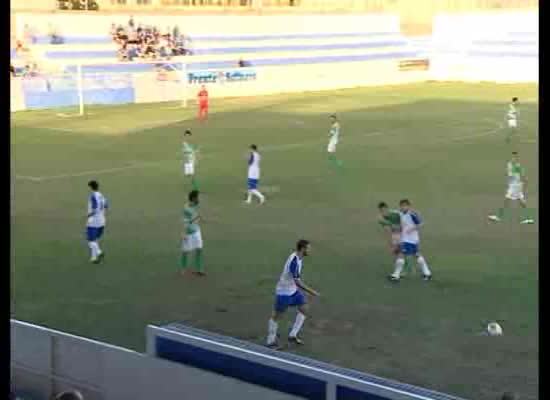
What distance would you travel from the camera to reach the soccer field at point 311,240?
1062cm

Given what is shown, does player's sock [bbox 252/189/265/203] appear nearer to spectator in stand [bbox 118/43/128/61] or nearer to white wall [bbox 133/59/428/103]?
white wall [bbox 133/59/428/103]

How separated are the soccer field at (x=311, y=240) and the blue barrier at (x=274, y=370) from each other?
6.44 feet

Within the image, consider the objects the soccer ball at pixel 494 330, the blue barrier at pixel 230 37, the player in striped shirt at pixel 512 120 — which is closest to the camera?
the soccer ball at pixel 494 330

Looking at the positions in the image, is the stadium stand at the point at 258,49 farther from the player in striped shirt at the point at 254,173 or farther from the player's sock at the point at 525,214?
the player's sock at the point at 525,214

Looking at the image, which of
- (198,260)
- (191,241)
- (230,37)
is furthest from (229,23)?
(191,241)

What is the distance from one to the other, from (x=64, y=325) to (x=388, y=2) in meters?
60.2

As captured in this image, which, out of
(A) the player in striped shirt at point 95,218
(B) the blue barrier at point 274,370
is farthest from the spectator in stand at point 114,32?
(B) the blue barrier at point 274,370

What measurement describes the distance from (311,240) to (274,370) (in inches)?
325

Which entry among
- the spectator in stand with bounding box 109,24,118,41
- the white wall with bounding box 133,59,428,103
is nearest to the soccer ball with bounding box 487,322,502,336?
the white wall with bounding box 133,59,428,103

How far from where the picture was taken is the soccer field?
10.6 metres

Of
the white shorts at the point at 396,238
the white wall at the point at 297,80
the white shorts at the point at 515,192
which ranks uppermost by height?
the white shorts at the point at 396,238

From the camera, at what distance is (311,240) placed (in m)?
15.9

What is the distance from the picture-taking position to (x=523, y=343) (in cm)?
1034
